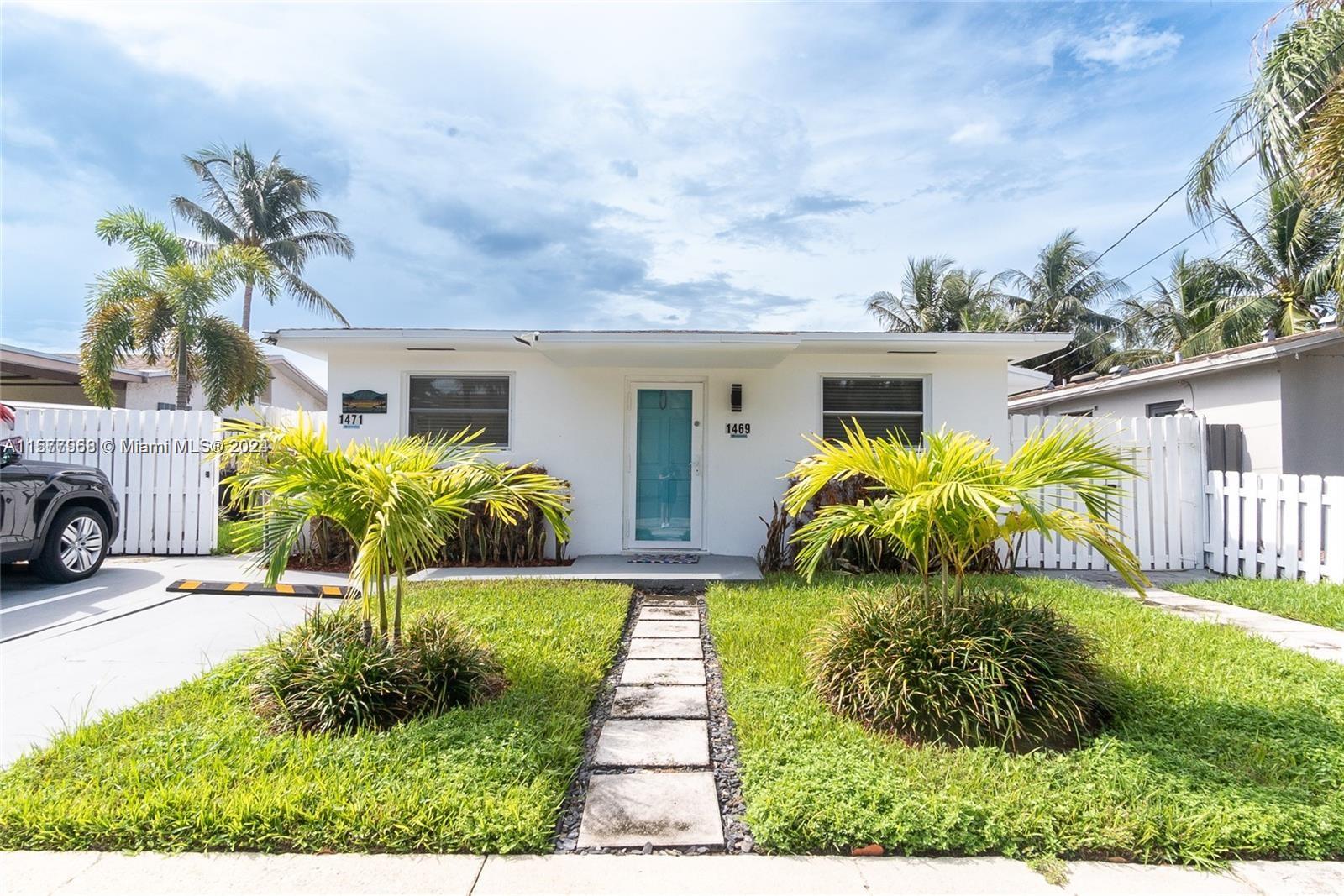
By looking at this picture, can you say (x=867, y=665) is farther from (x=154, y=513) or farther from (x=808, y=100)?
(x=154, y=513)

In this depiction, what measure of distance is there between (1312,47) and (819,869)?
11.2 meters

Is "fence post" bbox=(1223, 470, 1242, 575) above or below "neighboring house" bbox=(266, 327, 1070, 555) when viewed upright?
below

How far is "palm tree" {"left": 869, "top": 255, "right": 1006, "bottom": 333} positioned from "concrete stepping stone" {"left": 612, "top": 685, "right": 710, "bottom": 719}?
2510cm

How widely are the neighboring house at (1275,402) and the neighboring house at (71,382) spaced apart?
49.0 ft

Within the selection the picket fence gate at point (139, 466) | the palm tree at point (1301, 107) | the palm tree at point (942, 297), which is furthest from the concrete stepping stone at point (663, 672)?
the palm tree at point (942, 297)

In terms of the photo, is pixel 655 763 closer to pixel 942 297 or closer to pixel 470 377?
pixel 470 377

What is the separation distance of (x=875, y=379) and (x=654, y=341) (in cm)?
310

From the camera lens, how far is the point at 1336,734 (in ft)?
10.2

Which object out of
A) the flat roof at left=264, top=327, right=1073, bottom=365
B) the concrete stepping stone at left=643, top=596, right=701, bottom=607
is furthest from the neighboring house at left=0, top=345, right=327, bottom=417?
the concrete stepping stone at left=643, top=596, right=701, bottom=607

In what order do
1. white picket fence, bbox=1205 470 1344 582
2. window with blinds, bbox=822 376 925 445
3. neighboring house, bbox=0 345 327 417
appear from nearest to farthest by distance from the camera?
white picket fence, bbox=1205 470 1344 582 < window with blinds, bbox=822 376 925 445 < neighboring house, bbox=0 345 327 417

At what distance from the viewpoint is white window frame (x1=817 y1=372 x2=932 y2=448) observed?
8.13m

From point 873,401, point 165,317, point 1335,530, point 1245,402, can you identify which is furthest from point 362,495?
point 1245,402

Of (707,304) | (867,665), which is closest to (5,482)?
(867,665)

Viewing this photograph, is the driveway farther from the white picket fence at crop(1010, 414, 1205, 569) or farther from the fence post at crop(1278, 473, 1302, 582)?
the fence post at crop(1278, 473, 1302, 582)
